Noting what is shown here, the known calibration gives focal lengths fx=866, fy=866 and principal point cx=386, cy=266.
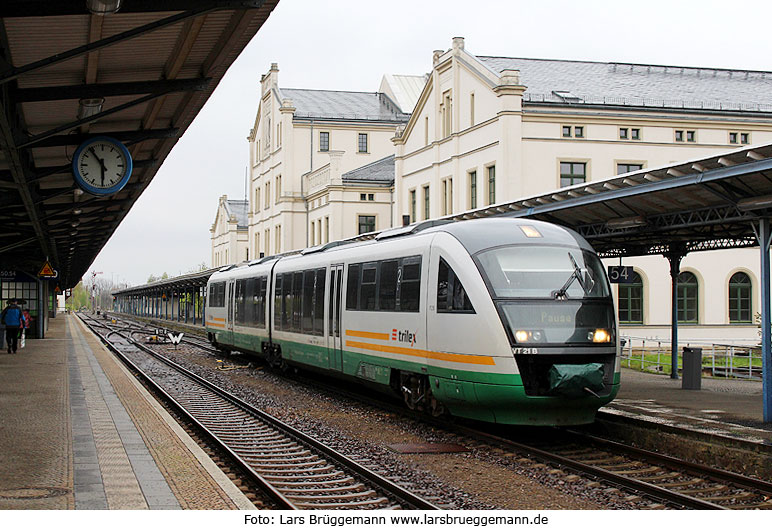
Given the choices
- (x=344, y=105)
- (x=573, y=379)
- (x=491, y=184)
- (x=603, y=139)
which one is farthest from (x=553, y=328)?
(x=344, y=105)

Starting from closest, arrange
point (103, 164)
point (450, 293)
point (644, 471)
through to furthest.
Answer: point (644, 471)
point (450, 293)
point (103, 164)

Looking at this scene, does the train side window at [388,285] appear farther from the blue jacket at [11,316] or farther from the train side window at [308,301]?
the blue jacket at [11,316]

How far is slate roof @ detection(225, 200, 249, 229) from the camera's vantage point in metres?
92.1

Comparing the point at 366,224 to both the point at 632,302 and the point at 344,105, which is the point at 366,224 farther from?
the point at 632,302

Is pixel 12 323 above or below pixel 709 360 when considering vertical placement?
above

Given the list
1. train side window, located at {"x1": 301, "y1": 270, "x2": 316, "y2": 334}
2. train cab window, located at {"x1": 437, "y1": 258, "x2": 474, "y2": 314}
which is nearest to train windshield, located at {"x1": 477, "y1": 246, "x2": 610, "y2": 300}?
train cab window, located at {"x1": 437, "y1": 258, "x2": 474, "y2": 314}

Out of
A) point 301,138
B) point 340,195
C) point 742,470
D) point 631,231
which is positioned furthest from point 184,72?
point 301,138

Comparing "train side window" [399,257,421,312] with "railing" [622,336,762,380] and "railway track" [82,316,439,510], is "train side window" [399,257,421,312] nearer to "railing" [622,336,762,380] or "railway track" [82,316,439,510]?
"railway track" [82,316,439,510]

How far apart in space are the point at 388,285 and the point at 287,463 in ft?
13.8

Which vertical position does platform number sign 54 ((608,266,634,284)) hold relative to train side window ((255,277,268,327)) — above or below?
above

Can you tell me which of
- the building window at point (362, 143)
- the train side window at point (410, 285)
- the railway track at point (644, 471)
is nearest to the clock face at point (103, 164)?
the train side window at point (410, 285)

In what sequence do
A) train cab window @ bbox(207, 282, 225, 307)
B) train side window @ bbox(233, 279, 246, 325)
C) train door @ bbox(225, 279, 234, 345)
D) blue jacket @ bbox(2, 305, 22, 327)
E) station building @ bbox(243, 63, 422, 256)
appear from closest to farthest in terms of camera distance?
train side window @ bbox(233, 279, 246, 325), train door @ bbox(225, 279, 234, 345), blue jacket @ bbox(2, 305, 22, 327), train cab window @ bbox(207, 282, 225, 307), station building @ bbox(243, 63, 422, 256)

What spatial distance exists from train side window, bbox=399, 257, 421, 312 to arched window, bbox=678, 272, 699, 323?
28.7 m

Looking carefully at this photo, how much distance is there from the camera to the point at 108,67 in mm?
10070
